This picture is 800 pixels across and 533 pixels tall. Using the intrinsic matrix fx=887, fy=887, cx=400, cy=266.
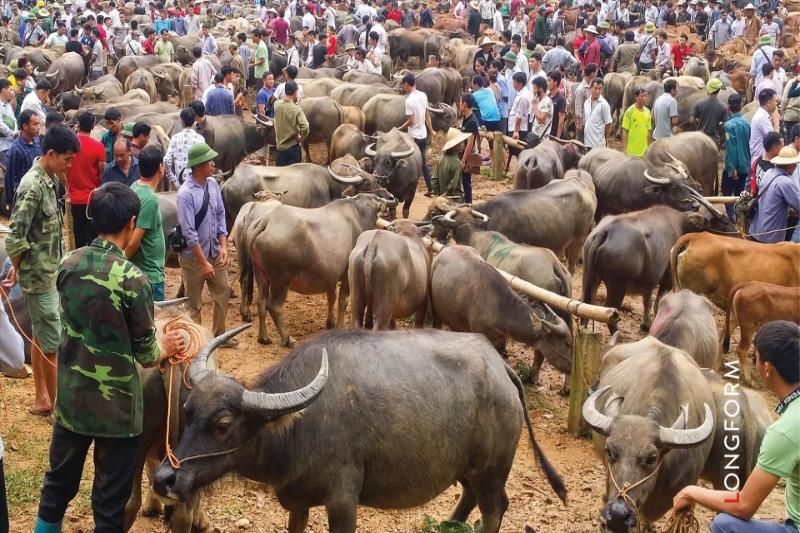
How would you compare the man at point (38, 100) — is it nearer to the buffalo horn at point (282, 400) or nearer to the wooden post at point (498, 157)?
the wooden post at point (498, 157)

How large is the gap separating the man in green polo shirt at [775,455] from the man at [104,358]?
9.98 ft

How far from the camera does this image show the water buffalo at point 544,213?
11445mm

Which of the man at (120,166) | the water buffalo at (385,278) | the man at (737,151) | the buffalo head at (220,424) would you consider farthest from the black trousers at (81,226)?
the man at (737,151)

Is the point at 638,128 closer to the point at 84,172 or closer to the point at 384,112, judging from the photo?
the point at 384,112

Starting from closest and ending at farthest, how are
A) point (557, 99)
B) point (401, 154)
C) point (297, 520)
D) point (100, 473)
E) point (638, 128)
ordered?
point (100, 473), point (297, 520), point (401, 154), point (638, 128), point (557, 99)

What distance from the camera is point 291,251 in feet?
31.5

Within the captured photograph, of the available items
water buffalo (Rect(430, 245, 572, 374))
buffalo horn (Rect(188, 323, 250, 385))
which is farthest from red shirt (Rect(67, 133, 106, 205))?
buffalo horn (Rect(188, 323, 250, 385))

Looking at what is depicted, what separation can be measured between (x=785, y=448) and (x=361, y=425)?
2397mm

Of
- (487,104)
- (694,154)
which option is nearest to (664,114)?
(694,154)

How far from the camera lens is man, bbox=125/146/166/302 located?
23.4 ft

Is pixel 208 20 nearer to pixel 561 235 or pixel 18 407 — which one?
pixel 561 235

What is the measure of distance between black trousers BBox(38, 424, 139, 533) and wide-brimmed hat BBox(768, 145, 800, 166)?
27.2 ft

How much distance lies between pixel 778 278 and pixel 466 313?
344 cm

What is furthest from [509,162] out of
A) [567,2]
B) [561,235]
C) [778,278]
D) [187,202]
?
[567,2]
